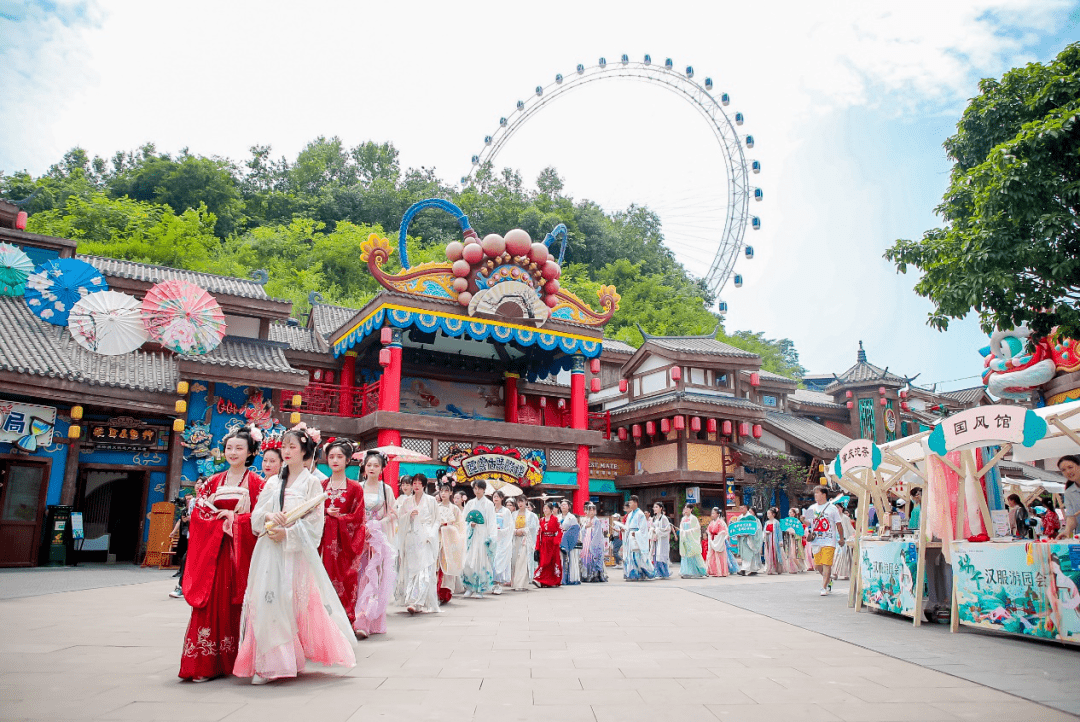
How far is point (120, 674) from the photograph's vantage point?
180 inches

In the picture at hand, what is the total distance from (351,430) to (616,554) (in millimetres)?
8497

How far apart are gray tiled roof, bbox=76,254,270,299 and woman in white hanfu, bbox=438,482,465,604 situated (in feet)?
32.3

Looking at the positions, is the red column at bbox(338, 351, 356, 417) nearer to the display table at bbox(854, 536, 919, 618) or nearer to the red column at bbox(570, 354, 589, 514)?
the red column at bbox(570, 354, 589, 514)

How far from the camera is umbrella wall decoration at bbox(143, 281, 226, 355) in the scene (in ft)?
46.4

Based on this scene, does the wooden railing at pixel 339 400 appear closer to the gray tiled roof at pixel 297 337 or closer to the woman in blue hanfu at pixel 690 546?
the gray tiled roof at pixel 297 337

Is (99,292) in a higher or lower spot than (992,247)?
higher

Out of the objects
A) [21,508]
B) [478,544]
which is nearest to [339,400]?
[21,508]

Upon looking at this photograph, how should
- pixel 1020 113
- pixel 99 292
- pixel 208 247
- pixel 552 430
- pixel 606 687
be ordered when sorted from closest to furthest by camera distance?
pixel 606 687 < pixel 1020 113 < pixel 99 292 < pixel 552 430 < pixel 208 247

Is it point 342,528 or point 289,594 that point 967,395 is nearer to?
point 342,528

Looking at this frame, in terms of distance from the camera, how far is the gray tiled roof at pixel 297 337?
20156 mm

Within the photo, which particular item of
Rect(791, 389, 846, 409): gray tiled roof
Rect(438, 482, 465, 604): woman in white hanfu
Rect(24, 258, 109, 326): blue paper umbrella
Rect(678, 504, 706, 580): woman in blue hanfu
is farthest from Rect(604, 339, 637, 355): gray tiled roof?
Rect(438, 482, 465, 604): woman in white hanfu

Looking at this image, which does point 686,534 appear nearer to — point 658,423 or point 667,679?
point 658,423

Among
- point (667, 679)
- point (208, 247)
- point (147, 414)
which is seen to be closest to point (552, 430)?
point (147, 414)

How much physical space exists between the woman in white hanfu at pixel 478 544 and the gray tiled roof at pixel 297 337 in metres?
10.8
